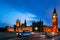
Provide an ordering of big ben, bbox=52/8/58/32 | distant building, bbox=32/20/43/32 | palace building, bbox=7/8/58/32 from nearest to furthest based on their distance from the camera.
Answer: big ben, bbox=52/8/58/32 → palace building, bbox=7/8/58/32 → distant building, bbox=32/20/43/32

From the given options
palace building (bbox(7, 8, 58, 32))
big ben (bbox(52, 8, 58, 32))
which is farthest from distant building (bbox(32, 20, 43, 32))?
big ben (bbox(52, 8, 58, 32))

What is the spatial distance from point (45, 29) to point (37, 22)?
10155 mm

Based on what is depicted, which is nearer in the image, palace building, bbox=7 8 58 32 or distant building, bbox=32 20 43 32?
palace building, bbox=7 8 58 32

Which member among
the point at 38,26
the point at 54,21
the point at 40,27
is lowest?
the point at 40,27

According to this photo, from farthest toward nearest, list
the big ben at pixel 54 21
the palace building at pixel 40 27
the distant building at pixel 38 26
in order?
the distant building at pixel 38 26, the palace building at pixel 40 27, the big ben at pixel 54 21

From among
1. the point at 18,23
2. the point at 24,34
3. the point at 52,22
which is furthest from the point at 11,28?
the point at 24,34

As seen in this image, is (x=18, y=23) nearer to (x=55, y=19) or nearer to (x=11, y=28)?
(x=11, y=28)

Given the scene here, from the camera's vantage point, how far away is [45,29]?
529 ft

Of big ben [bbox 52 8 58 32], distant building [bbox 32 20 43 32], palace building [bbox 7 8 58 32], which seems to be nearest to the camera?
big ben [bbox 52 8 58 32]

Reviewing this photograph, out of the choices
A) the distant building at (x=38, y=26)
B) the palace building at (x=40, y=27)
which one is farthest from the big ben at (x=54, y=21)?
the distant building at (x=38, y=26)

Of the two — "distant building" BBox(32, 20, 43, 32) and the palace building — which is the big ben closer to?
the palace building

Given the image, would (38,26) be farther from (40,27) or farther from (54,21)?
(54,21)

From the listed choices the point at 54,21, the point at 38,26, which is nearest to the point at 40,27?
the point at 38,26

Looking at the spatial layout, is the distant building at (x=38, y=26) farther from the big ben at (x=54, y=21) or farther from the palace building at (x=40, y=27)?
the big ben at (x=54, y=21)
